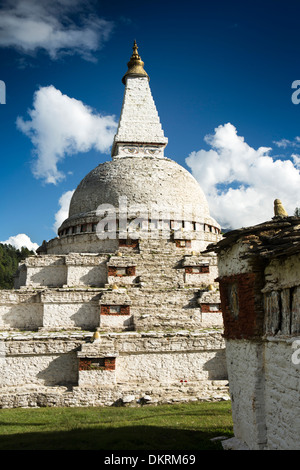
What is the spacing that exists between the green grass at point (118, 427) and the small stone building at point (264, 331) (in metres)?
1.11

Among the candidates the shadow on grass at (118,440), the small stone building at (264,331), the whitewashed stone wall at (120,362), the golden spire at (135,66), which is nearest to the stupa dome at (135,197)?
the golden spire at (135,66)

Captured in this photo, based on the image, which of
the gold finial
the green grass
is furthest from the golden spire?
the green grass

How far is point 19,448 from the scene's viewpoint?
7211 millimetres

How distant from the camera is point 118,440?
24.2 ft

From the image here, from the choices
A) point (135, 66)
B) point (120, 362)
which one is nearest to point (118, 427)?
point (120, 362)

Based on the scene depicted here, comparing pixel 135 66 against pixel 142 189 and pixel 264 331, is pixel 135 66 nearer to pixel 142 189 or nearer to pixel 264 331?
pixel 142 189

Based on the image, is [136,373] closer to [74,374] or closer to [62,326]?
[74,374]

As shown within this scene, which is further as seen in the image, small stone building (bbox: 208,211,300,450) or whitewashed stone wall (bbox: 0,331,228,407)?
whitewashed stone wall (bbox: 0,331,228,407)

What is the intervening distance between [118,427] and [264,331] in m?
3.97

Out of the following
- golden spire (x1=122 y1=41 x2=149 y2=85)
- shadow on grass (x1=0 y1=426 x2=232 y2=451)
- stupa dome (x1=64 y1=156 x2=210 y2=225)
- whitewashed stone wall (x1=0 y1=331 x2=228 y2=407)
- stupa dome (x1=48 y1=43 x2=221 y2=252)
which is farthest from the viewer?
golden spire (x1=122 y1=41 x2=149 y2=85)

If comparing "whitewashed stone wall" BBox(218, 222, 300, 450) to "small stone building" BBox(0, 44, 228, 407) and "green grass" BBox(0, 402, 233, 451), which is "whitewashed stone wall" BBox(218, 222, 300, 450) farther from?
"small stone building" BBox(0, 44, 228, 407)

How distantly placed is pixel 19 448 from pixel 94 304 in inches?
264

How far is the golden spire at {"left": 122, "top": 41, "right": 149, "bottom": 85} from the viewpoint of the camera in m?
25.8

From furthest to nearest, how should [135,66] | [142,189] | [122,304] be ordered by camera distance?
[135,66]
[142,189]
[122,304]
